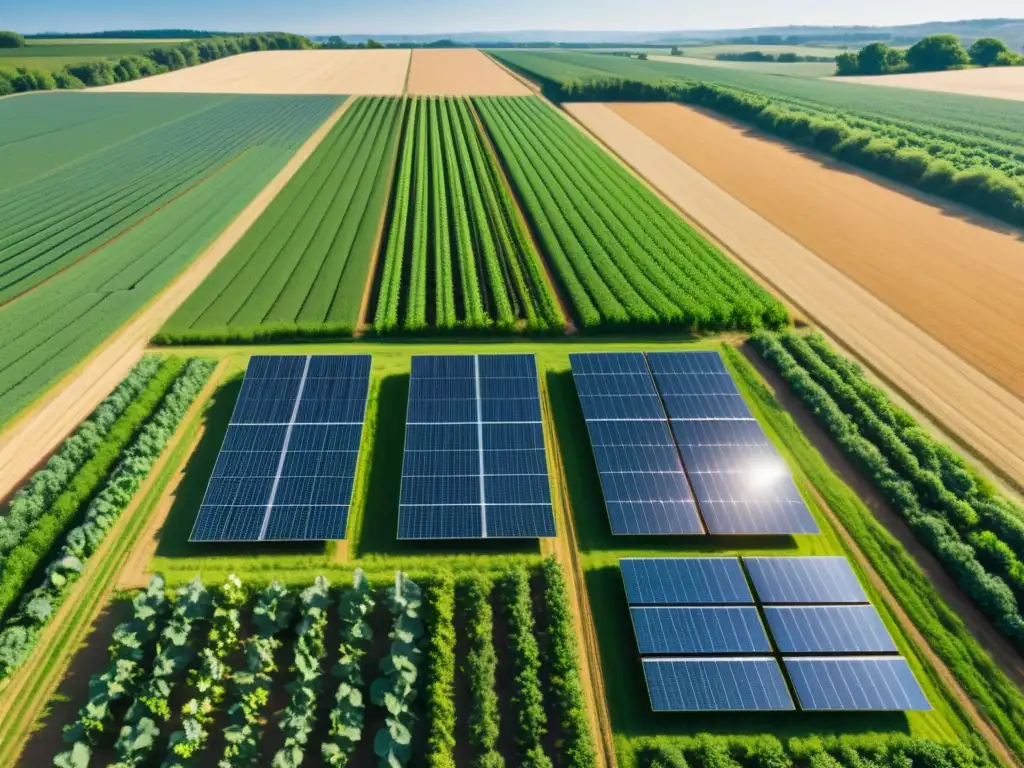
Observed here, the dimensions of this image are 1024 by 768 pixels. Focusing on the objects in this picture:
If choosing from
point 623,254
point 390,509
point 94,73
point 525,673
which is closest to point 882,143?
point 623,254

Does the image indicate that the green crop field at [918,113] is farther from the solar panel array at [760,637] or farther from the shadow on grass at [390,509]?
the shadow on grass at [390,509]

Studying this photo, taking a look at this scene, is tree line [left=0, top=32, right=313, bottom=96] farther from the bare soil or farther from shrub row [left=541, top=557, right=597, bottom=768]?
the bare soil

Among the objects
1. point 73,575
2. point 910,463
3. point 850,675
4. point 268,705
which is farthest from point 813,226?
point 73,575

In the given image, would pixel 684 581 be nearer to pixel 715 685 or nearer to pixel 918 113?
pixel 715 685

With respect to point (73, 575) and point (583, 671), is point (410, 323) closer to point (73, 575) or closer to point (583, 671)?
point (73, 575)

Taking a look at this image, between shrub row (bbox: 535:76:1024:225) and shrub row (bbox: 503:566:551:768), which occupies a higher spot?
shrub row (bbox: 535:76:1024:225)

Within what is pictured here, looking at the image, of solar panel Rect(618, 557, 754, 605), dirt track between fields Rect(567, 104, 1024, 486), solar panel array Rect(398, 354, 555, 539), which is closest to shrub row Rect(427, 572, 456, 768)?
solar panel array Rect(398, 354, 555, 539)
